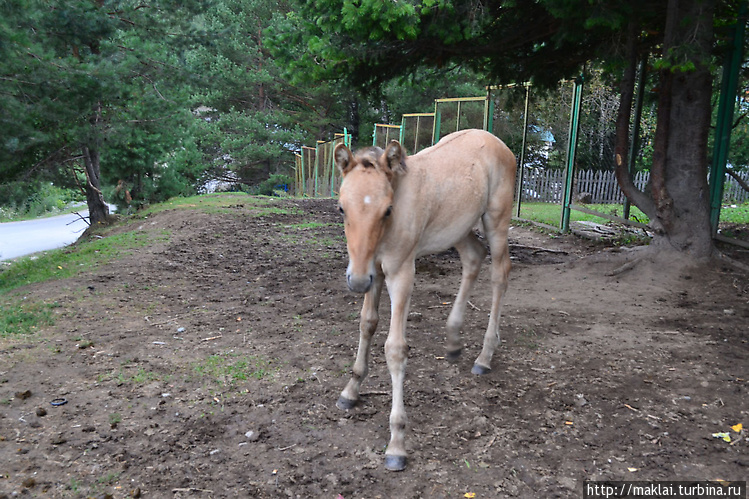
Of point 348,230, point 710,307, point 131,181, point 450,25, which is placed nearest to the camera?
point 348,230

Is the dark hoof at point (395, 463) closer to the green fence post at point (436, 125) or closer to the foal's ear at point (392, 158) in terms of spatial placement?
the foal's ear at point (392, 158)

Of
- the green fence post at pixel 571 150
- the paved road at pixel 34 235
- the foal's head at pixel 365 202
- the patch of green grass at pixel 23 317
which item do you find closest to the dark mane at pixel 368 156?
the foal's head at pixel 365 202

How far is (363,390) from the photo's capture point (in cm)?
393

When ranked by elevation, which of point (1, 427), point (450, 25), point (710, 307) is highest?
point (450, 25)

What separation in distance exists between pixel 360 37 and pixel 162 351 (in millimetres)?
4029

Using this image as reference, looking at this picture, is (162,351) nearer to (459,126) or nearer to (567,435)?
(567,435)

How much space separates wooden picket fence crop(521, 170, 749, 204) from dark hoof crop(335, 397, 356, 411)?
695 inches

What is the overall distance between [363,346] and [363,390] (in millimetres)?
418

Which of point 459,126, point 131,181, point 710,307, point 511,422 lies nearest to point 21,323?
point 511,422

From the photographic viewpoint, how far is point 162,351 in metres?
4.68

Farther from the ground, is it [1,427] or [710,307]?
[710,307]

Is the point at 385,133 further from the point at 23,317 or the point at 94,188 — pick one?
the point at 23,317

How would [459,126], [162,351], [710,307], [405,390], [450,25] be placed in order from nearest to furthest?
[405,390] → [162,351] → [710,307] → [450,25] → [459,126]

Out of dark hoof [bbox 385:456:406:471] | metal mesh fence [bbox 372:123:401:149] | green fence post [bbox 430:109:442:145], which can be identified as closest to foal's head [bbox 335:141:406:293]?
dark hoof [bbox 385:456:406:471]
